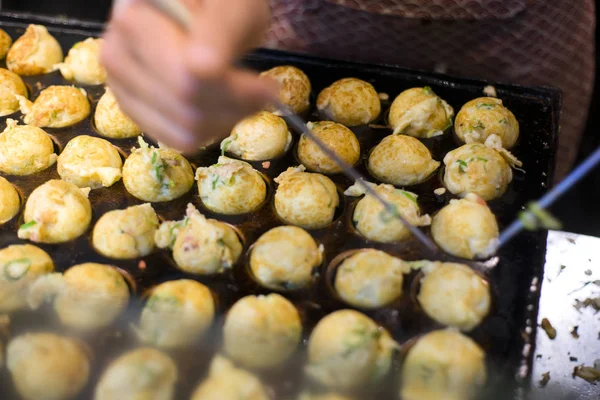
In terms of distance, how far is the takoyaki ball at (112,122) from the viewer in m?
2.75

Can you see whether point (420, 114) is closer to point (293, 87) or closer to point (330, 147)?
point (330, 147)

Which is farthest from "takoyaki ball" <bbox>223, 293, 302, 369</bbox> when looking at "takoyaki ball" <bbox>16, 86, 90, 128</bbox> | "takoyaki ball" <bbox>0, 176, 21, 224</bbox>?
"takoyaki ball" <bbox>16, 86, 90, 128</bbox>

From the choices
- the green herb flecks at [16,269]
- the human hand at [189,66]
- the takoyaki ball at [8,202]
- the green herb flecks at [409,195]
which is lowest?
the takoyaki ball at [8,202]

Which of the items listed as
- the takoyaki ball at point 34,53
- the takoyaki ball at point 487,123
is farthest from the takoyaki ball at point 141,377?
the takoyaki ball at point 34,53

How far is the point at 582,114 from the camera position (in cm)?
367

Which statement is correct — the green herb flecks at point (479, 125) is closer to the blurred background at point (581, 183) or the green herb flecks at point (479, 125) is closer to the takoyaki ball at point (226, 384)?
the takoyaki ball at point (226, 384)

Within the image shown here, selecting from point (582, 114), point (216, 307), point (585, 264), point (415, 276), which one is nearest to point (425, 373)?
point (415, 276)

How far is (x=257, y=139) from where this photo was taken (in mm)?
2672

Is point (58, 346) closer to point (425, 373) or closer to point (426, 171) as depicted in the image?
point (425, 373)

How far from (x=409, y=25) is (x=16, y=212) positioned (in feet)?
7.19

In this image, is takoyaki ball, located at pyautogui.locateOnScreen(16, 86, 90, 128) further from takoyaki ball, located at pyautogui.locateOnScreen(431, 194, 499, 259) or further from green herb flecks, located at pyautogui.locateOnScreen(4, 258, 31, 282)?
takoyaki ball, located at pyautogui.locateOnScreen(431, 194, 499, 259)

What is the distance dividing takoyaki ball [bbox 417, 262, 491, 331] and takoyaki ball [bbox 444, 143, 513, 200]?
46cm

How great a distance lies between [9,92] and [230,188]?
142 cm

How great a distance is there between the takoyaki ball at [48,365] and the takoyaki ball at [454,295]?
1.19 m
